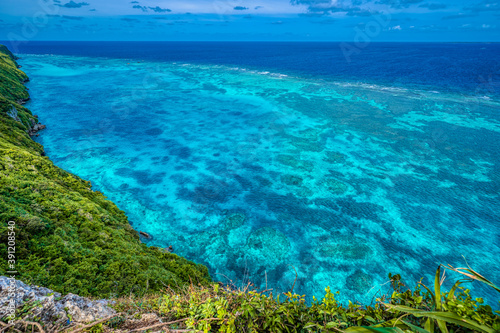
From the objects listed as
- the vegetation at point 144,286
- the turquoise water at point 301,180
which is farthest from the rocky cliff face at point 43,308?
the turquoise water at point 301,180

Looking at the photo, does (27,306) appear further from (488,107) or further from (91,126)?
(488,107)

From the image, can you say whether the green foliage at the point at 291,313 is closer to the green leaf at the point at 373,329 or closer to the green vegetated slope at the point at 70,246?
the green leaf at the point at 373,329

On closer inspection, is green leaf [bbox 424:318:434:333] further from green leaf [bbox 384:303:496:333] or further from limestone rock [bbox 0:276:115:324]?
limestone rock [bbox 0:276:115:324]

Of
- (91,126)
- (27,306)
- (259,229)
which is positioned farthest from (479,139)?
(91,126)

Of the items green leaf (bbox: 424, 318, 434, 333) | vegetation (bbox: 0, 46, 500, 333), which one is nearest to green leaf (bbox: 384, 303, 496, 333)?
vegetation (bbox: 0, 46, 500, 333)

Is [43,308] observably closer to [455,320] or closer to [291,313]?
[291,313]

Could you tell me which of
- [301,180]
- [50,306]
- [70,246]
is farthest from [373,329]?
[301,180]
